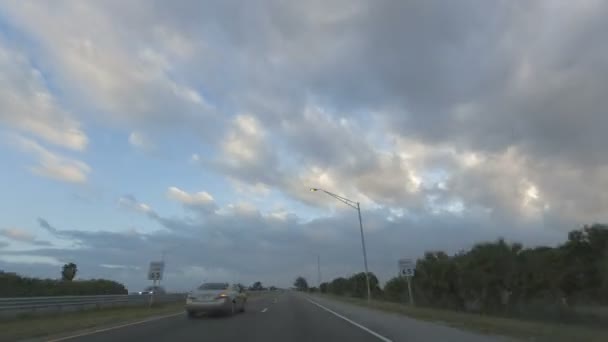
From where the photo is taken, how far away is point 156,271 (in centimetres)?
3581

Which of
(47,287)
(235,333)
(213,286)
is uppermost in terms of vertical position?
(47,287)

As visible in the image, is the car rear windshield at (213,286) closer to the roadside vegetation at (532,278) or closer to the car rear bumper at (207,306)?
the car rear bumper at (207,306)

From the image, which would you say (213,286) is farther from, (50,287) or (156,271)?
(50,287)

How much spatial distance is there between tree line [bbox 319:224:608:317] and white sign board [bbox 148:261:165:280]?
27168 mm

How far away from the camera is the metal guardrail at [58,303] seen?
74.9 ft

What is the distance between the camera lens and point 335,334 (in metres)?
16.4

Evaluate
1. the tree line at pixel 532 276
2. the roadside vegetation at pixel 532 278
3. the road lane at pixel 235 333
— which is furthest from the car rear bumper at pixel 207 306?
the tree line at pixel 532 276

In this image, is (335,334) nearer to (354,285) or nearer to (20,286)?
(20,286)

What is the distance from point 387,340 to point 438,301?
148 feet

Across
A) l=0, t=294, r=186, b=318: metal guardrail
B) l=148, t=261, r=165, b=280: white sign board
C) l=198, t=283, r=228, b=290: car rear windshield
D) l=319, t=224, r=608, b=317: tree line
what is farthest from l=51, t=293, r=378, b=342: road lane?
l=319, t=224, r=608, b=317: tree line

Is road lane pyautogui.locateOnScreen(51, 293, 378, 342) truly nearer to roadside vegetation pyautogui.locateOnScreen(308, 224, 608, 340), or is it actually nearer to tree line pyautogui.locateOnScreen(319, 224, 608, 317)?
roadside vegetation pyautogui.locateOnScreen(308, 224, 608, 340)

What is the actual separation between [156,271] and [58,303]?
28.7ft

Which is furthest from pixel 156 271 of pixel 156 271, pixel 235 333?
pixel 235 333

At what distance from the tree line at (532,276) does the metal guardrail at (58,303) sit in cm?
2907
